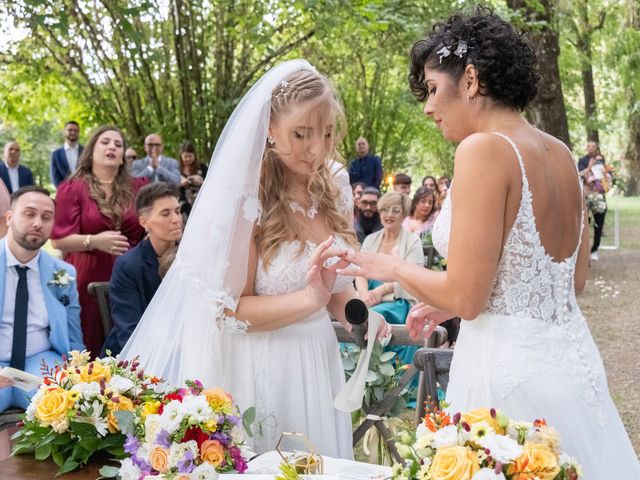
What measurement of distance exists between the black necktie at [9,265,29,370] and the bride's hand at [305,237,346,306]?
76.1 inches

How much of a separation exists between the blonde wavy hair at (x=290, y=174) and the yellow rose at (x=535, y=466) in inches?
45.8

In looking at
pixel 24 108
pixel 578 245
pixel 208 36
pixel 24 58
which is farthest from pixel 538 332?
pixel 24 108

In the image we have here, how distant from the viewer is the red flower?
2.08m

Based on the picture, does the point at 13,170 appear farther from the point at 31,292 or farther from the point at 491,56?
the point at 491,56

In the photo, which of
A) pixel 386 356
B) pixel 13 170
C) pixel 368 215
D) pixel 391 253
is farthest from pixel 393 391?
pixel 13 170

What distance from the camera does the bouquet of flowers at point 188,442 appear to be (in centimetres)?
204

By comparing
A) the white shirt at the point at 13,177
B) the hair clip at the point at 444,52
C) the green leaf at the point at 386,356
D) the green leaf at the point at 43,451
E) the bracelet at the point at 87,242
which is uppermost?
the hair clip at the point at 444,52

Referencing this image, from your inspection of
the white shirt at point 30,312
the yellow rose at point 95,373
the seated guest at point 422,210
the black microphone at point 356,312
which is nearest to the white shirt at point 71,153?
the seated guest at point 422,210

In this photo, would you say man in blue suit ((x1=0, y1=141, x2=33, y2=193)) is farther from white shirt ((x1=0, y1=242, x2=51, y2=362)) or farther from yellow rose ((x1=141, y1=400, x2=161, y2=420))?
yellow rose ((x1=141, y1=400, x2=161, y2=420))

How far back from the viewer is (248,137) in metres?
Answer: 2.61

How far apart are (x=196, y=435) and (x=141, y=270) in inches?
93.7

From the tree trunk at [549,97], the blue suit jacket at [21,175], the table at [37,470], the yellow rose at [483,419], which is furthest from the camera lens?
the tree trunk at [549,97]

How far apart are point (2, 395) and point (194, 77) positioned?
746cm

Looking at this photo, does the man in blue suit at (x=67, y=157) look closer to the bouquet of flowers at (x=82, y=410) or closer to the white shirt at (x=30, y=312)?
the white shirt at (x=30, y=312)
